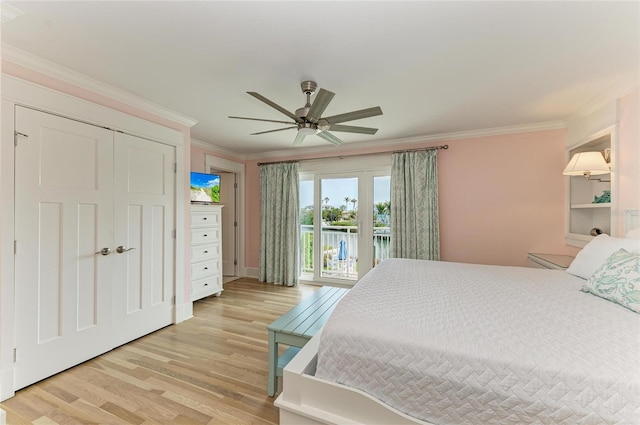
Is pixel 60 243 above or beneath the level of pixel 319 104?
beneath

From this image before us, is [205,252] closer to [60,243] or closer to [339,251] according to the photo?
[60,243]

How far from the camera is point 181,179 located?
10.4 ft

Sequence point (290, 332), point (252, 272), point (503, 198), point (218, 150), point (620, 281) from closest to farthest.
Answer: point (620, 281) < point (290, 332) < point (503, 198) < point (218, 150) < point (252, 272)

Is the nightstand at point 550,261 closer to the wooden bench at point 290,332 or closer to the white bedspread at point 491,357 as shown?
the white bedspread at point 491,357

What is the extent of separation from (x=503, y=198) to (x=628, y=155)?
1.33 m

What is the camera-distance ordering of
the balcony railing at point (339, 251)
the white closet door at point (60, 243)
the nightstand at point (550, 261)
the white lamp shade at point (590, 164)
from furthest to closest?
1. the balcony railing at point (339, 251)
2. the nightstand at point (550, 261)
3. the white lamp shade at point (590, 164)
4. the white closet door at point (60, 243)

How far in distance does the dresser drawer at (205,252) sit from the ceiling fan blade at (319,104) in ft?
8.74

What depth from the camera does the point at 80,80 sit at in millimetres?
2240

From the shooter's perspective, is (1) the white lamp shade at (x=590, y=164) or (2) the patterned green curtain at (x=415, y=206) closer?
(1) the white lamp shade at (x=590, y=164)

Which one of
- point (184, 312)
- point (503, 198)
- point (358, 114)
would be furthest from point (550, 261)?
point (184, 312)

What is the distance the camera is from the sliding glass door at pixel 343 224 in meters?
4.37

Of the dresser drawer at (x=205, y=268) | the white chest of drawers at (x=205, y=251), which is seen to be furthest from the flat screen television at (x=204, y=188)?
the dresser drawer at (x=205, y=268)

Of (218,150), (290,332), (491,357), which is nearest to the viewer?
(491,357)

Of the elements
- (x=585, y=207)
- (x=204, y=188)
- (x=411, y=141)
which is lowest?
(x=585, y=207)
